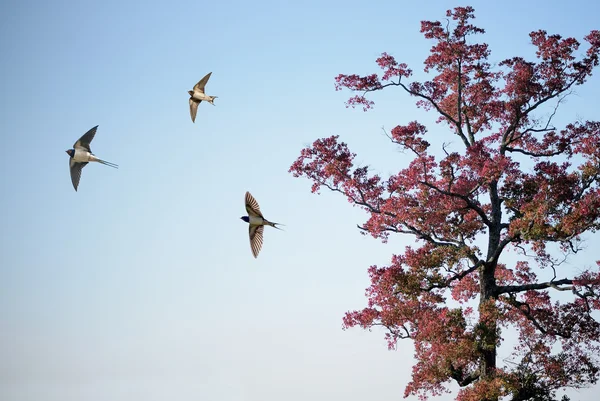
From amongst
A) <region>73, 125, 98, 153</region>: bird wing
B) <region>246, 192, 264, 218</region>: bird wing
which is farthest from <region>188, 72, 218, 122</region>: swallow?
<region>246, 192, 264, 218</region>: bird wing

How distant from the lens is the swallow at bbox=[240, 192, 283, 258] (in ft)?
36.3

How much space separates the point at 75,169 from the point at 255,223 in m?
3.74

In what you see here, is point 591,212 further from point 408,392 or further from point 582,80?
point 408,392

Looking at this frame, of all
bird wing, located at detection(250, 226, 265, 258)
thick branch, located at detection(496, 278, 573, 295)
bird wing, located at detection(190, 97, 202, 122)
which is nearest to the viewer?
bird wing, located at detection(250, 226, 265, 258)

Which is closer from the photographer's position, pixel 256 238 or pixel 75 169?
pixel 256 238

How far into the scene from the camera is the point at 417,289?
1611cm

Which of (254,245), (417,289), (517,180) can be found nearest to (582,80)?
(517,180)

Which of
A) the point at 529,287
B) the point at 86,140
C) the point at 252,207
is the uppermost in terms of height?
the point at 529,287

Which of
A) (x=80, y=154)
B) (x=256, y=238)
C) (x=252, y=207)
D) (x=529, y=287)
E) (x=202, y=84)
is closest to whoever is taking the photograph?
(x=252, y=207)

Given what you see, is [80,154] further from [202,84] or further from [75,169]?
[202,84]

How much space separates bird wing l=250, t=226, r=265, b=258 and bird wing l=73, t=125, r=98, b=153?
142 inches

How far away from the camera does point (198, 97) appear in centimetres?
1442

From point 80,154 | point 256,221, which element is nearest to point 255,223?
point 256,221

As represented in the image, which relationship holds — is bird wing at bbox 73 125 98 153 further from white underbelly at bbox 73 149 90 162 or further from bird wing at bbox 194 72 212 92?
bird wing at bbox 194 72 212 92
